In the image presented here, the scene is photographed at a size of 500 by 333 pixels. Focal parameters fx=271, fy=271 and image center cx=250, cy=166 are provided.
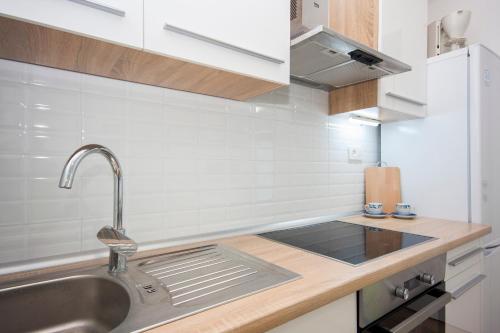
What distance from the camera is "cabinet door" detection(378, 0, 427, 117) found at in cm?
133

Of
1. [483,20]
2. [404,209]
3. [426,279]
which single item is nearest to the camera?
[426,279]

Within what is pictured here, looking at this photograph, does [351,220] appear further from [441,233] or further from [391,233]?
[441,233]

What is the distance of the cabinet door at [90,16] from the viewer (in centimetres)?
53

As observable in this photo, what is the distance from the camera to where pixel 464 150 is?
151 cm

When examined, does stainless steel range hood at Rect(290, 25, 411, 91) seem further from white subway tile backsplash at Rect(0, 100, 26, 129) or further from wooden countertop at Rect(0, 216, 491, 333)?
white subway tile backsplash at Rect(0, 100, 26, 129)

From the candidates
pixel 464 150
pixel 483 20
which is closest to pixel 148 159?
pixel 464 150

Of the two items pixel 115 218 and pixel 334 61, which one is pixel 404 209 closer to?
pixel 334 61

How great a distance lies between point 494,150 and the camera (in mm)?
1598

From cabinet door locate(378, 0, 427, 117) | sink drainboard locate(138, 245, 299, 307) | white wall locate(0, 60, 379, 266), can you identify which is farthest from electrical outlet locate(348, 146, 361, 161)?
sink drainboard locate(138, 245, 299, 307)

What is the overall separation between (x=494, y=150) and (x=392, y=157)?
533 millimetres

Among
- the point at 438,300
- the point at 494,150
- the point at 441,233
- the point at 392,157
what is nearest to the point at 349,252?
the point at 438,300

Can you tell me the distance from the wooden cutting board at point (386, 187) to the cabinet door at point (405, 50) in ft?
1.28

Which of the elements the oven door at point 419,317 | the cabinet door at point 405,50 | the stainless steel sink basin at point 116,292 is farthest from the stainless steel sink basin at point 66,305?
the cabinet door at point 405,50

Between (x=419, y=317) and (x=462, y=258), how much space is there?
52cm
